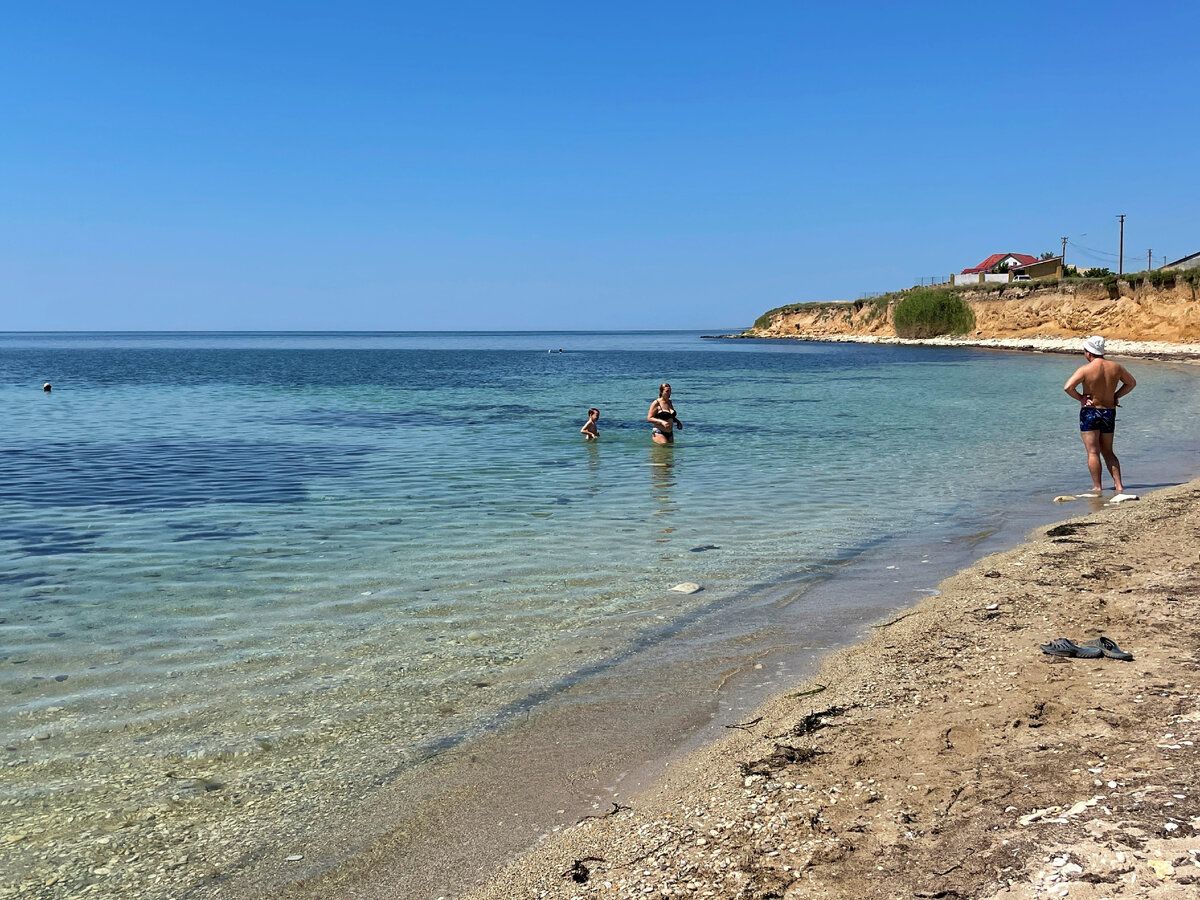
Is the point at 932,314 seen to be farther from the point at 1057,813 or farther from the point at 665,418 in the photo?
the point at 1057,813

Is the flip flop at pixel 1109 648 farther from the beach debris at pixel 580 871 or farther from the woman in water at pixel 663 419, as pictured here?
the woman in water at pixel 663 419

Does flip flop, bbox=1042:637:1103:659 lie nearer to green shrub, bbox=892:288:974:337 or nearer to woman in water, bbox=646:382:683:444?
woman in water, bbox=646:382:683:444

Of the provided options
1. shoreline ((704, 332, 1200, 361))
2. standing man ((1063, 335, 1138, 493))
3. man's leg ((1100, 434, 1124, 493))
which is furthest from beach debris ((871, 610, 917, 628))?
shoreline ((704, 332, 1200, 361))

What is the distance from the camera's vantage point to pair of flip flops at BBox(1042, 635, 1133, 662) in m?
5.54

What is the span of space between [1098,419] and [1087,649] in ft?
27.3

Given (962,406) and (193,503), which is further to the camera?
(962,406)

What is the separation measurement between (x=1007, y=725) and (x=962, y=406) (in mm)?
28734

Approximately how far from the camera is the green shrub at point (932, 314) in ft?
326

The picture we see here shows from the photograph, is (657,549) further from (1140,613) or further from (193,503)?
(193,503)

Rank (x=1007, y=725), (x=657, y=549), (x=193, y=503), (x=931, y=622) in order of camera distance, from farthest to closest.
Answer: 1. (x=193, y=503)
2. (x=657, y=549)
3. (x=931, y=622)
4. (x=1007, y=725)

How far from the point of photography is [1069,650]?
569 centimetres

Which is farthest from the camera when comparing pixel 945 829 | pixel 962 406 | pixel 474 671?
pixel 962 406

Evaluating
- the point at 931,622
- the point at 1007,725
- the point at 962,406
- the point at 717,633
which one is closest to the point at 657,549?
the point at 717,633

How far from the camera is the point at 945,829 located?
143 inches
